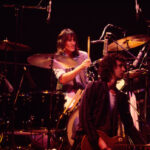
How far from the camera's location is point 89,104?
330 cm

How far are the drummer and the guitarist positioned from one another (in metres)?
1.02

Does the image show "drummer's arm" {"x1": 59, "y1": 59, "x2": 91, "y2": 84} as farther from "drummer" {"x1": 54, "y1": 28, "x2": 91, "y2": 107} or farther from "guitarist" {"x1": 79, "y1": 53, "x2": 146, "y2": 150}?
"guitarist" {"x1": 79, "y1": 53, "x2": 146, "y2": 150}

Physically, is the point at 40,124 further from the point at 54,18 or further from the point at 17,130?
the point at 54,18

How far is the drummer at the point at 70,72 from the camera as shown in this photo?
497cm

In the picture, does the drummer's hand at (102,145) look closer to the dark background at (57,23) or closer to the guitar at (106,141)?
the guitar at (106,141)

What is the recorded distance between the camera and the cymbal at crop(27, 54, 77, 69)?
4.52 meters

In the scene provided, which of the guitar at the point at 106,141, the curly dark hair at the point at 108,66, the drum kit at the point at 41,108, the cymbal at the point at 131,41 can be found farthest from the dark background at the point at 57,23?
the guitar at the point at 106,141

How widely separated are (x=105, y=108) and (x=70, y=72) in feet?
5.41

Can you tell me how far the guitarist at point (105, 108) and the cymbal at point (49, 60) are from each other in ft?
3.11

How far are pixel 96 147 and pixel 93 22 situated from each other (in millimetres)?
4965

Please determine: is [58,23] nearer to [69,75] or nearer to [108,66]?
[69,75]

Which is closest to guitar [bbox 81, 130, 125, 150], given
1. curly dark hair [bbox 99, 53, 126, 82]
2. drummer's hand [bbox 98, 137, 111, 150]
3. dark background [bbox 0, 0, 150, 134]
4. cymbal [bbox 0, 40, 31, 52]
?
drummer's hand [bbox 98, 137, 111, 150]

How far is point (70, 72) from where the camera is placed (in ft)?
16.1

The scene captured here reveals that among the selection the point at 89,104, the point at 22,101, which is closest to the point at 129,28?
the point at 22,101
